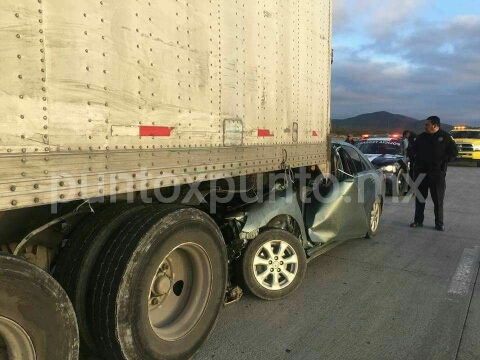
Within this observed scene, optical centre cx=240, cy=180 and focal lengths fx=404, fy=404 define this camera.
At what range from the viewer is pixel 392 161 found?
37.8 ft

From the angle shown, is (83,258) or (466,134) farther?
(466,134)

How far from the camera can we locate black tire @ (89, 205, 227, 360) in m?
2.54

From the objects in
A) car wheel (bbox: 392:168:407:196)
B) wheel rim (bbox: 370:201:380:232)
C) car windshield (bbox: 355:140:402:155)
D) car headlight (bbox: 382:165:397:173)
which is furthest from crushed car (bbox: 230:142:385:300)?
car windshield (bbox: 355:140:402:155)

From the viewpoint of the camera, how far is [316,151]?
4.93 metres

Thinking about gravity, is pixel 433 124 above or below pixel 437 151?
above

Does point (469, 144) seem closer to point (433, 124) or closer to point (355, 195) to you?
point (433, 124)

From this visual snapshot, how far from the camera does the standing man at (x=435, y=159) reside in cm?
732

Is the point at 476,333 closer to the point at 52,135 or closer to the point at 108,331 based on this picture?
the point at 108,331

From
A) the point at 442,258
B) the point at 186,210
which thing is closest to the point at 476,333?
the point at 442,258

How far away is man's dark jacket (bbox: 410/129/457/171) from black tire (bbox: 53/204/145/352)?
20.5 ft

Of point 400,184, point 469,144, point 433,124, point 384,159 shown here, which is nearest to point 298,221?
point 433,124

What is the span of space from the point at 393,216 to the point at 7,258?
8.03m

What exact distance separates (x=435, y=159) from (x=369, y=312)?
14.4ft

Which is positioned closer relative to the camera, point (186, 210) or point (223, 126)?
point (186, 210)
